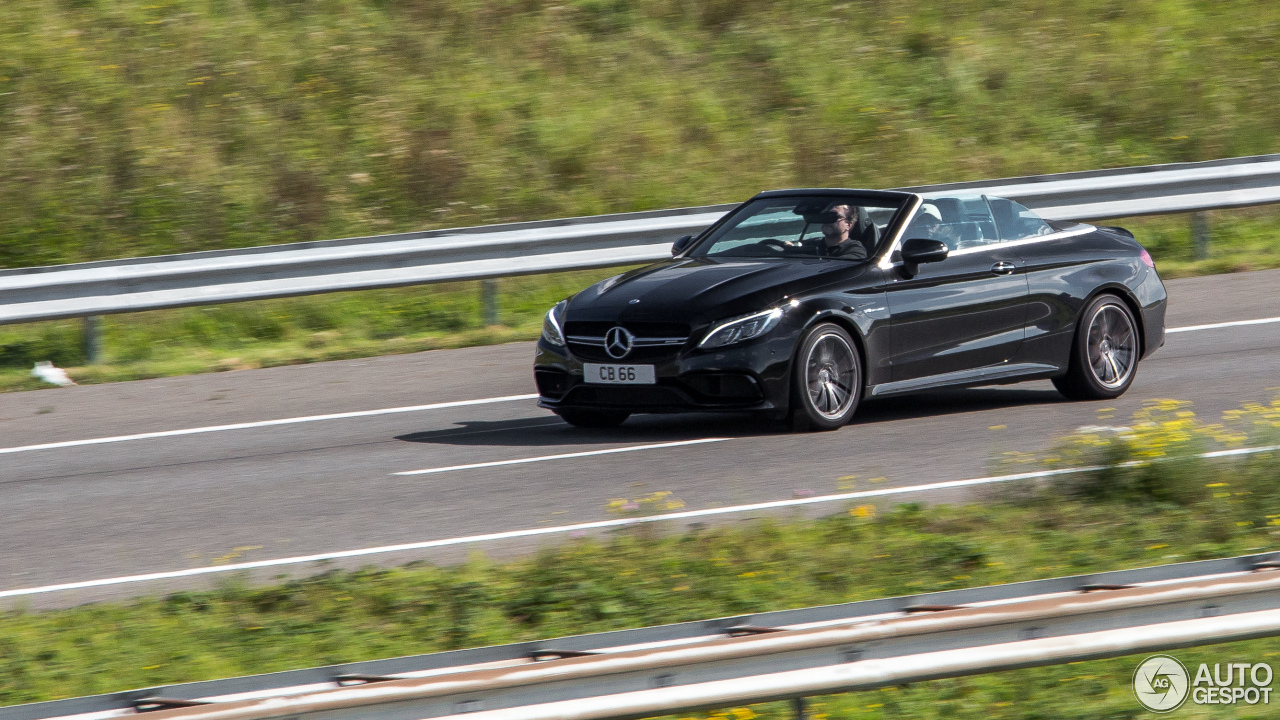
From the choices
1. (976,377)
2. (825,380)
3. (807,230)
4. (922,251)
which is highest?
(807,230)

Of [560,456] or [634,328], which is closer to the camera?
[560,456]

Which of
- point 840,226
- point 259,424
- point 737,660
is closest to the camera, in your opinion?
point 737,660

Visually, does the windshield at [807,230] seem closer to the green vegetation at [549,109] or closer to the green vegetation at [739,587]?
the green vegetation at [739,587]

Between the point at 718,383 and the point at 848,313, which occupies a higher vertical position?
the point at 848,313

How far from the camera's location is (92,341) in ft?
43.6

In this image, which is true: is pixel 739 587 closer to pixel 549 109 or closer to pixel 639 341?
pixel 639 341

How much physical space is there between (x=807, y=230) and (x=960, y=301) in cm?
106

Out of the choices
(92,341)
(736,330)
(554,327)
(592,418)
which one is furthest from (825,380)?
(92,341)

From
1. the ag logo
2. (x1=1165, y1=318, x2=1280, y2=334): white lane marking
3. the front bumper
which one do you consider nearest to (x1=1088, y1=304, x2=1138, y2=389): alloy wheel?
(x1=1165, y1=318, x2=1280, y2=334): white lane marking

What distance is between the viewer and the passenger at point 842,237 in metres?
10.0

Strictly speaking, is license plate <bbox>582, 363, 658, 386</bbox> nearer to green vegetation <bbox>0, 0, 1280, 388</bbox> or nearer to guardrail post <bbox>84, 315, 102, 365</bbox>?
green vegetation <bbox>0, 0, 1280, 388</bbox>

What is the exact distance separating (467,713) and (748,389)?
19.4 ft

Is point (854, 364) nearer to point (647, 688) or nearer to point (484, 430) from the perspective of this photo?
point (484, 430)

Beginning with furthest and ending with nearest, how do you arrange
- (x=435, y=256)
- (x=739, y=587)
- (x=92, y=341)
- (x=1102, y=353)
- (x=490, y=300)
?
(x=490, y=300), (x=435, y=256), (x=92, y=341), (x=1102, y=353), (x=739, y=587)
